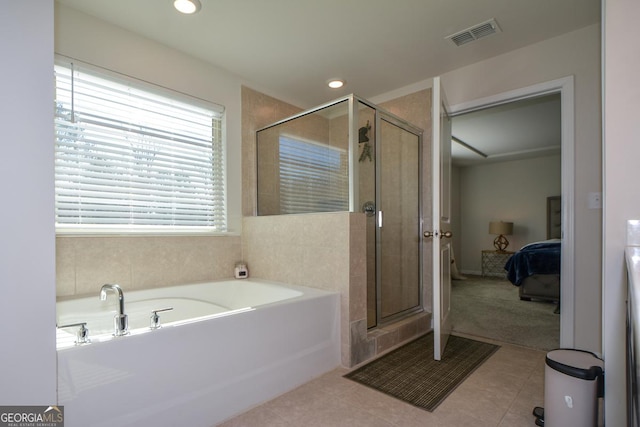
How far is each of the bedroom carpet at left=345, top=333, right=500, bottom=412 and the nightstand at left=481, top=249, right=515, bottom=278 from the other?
168 inches

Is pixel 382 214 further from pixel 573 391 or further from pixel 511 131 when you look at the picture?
pixel 511 131

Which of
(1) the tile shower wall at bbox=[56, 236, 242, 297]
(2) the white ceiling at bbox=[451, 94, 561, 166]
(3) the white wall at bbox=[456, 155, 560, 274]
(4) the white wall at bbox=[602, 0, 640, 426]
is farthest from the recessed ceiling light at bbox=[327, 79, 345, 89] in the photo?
(3) the white wall at bbox=[456, 155, 560, 274]

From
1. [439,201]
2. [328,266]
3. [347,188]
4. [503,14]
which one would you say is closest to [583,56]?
[503,14]

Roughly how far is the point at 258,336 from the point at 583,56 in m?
2.85

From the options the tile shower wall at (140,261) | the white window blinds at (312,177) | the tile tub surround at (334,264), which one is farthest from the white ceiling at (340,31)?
the tile shower wall at (140,261)

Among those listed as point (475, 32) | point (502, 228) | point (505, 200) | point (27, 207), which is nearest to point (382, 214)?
point (475, 32)

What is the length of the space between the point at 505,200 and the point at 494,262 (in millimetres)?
1261

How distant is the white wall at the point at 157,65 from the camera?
2.06 meters

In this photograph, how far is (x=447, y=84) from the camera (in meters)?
2.92

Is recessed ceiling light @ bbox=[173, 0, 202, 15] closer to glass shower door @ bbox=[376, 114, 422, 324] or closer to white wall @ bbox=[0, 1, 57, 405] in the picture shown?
white wall @ bbox=[0, 1, 57, 405]

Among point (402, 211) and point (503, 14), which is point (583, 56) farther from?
point (402, 211)

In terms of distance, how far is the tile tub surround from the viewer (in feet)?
7.11

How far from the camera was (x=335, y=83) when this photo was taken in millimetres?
3127

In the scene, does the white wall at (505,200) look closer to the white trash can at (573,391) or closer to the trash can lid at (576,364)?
the trash can lid at (576,364)
